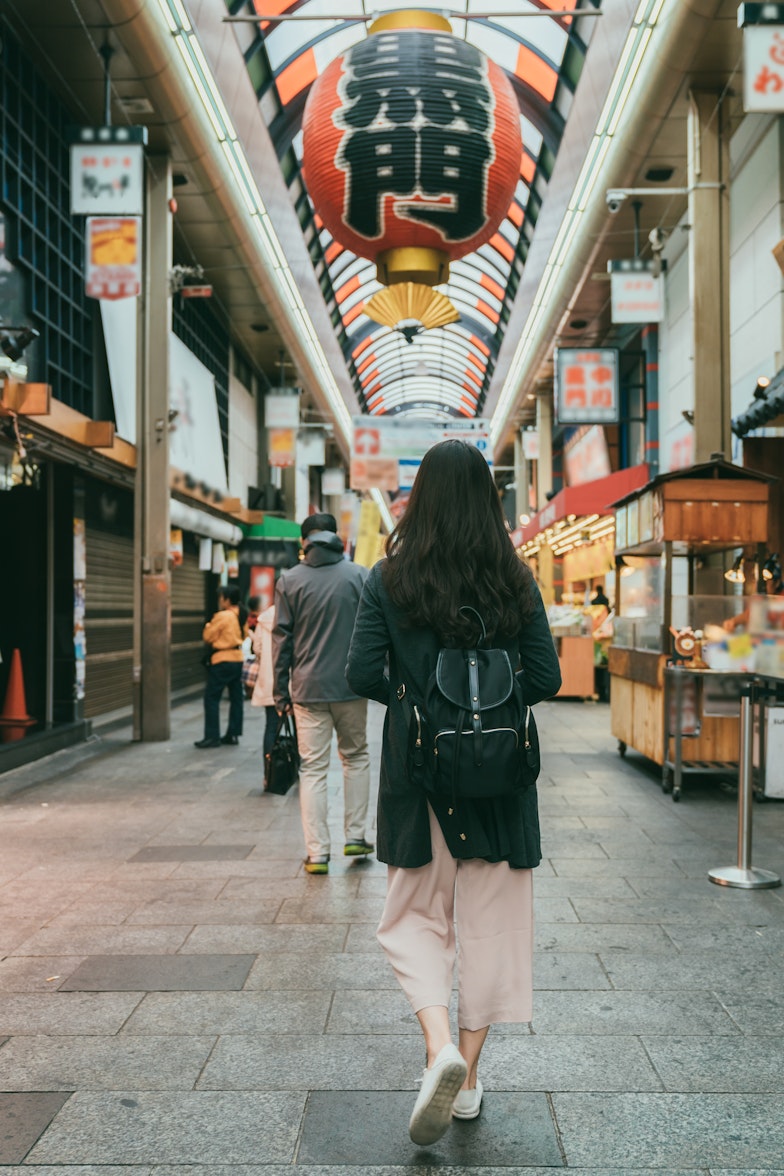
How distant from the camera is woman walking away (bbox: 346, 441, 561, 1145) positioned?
9.17 ft

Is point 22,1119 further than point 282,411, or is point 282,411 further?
point 282,411

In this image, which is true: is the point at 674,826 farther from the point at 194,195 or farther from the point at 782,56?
the point at 194,195

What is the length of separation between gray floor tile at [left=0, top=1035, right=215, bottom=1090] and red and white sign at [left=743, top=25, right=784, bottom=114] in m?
6.98

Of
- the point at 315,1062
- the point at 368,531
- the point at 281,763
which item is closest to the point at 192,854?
the point at 281,763

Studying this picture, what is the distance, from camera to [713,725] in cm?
840

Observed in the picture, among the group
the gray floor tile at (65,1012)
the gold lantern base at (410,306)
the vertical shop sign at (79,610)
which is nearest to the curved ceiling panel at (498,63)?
the gold lantern base at (410,306)

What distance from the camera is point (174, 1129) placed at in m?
2.82

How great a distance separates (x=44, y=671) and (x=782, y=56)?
28.8ft

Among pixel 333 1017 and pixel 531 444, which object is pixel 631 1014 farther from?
pixel 531 444

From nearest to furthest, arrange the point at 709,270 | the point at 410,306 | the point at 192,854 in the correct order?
the point at 192,854 < the point at 410,306 < the point at 709,270

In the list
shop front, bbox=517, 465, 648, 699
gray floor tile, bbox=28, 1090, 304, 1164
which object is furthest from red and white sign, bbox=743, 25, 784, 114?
shop front, bbox=517, 465, 648, 699

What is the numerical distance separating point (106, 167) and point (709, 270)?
5771 mm

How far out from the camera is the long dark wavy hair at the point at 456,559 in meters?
2.78

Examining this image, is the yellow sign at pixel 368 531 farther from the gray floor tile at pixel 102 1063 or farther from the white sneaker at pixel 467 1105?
the white sneaker at pixel 467 1105
